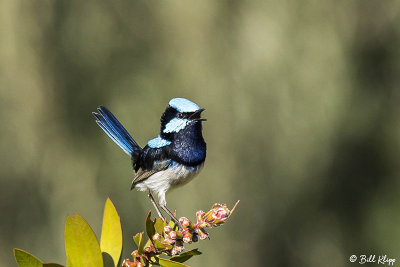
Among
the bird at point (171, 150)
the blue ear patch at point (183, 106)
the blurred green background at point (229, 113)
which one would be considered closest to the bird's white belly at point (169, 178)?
the bird at point (171, 150)

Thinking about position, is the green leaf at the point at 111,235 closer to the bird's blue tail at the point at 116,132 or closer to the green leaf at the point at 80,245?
the green leaf at the point at 80,245

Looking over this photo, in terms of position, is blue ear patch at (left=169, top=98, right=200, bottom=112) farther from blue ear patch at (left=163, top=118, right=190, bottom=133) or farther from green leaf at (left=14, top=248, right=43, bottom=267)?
green leaf at (left=14, top=248, right=43, bottom=267)

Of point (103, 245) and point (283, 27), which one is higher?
point (283, 27)

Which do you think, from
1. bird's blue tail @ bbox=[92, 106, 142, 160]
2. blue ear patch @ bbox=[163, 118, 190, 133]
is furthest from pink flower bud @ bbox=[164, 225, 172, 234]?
bird's blue tail @ bbox=[92, 106, 142, 160]

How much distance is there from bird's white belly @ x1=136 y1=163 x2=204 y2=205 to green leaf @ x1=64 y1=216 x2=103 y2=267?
3.28 feet

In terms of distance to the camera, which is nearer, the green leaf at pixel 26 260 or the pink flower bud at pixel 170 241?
the green leaf at pixel 26 260

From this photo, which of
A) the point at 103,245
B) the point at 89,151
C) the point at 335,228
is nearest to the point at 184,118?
the point at 103,245

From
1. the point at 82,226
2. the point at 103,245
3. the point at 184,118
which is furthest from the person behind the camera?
the point at 184,118

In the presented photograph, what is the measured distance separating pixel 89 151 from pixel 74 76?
2.32 ft

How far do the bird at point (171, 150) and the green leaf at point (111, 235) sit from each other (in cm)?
67

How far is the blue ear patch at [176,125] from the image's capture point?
1.99 m

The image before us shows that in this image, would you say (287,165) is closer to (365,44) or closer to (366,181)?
(366,181)

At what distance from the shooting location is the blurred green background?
16.3 ft

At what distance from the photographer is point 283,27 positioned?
509 cm
